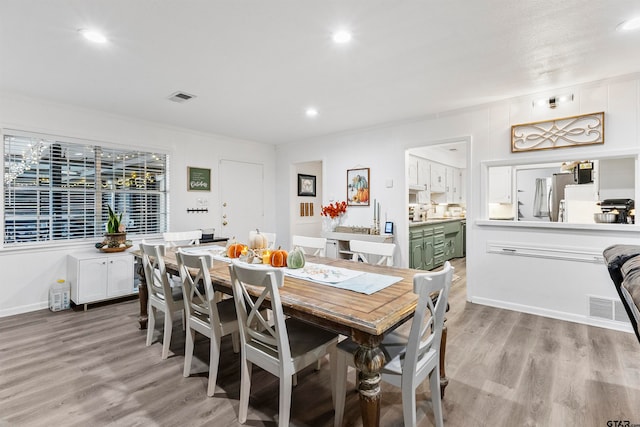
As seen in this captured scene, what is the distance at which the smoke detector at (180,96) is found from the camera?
3403mm

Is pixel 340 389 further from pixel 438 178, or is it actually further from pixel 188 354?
pixel 438 178

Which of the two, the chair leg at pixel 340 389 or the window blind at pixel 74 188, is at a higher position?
the window blind at pixel 74 188

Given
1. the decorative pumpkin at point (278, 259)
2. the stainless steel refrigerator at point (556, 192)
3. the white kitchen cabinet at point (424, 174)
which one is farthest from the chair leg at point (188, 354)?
the stainless steel refrigerator at point (556, 192)

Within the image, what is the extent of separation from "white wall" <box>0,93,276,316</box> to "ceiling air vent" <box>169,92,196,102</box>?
120 centimetres

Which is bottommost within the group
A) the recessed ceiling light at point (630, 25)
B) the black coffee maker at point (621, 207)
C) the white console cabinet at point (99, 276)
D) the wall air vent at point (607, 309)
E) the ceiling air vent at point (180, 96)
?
the wall air vent at point (607, 309)

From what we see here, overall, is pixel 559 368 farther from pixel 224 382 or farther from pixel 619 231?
pixel 224 382

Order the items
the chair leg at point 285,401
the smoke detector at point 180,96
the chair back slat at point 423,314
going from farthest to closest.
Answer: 1. the smoke detector at point 180,96
2. the chair leg at point 285,401
3. the chair back slat at point 423,314

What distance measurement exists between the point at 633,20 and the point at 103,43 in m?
3.73

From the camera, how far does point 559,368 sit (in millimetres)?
2328

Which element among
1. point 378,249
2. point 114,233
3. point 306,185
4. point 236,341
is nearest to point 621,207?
point 378,249

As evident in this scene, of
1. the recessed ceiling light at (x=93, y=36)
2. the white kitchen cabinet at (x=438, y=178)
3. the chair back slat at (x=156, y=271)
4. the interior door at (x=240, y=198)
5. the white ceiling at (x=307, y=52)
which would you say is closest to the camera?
the white ceiling at (x=307, y=52)

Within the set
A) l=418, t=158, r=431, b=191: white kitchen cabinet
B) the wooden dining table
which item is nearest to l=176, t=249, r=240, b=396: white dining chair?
the wooden dining table

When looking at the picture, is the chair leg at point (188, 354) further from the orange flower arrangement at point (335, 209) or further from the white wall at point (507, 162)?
the orange flower arrangement at point (335, 209)

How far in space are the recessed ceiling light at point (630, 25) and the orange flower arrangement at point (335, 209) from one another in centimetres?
366
